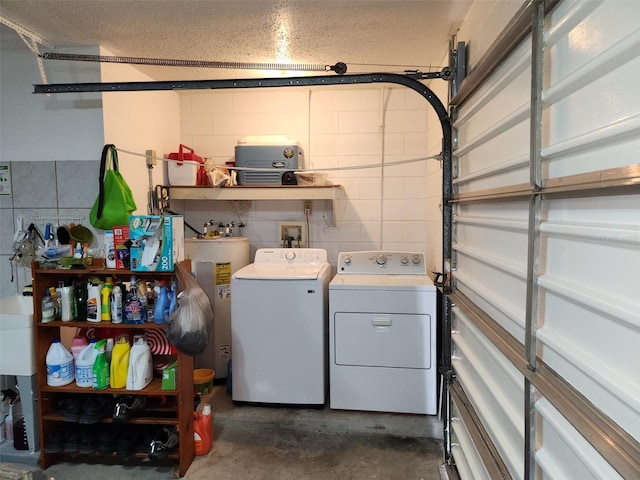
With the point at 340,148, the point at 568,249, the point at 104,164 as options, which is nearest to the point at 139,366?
the point at 104,164

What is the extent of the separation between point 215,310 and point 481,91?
238 cm

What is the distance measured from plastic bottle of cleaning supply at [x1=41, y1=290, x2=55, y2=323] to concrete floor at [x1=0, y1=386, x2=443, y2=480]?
29.3 inches

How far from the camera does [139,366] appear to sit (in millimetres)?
2123

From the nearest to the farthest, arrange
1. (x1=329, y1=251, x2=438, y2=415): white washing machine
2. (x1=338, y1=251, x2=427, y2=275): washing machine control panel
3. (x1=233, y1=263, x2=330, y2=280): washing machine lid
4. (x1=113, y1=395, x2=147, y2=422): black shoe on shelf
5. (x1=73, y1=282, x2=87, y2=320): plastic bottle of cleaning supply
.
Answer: (x1=113, y1=395, x2=147, y2=422): black shoe on shelf, (x1=73, y1=282, x2=87, y2=320): plastic bottle of cleaning supply, (x1=329, y1=251, x2=438, y2=415): white washing machine, (x1=233, y1=263, x2=330, y2=280): washing machine lid, (x1=338, y1=251, x2=427, y2=275): washing machine control panel

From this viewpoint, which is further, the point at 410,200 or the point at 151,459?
the point at 410,200

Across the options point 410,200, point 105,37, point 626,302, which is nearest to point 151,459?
point 626,302

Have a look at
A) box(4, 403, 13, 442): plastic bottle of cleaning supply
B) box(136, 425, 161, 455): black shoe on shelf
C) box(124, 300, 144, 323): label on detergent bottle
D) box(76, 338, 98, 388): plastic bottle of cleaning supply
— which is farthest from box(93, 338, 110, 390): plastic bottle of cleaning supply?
box(4, 403, 13, 442): plastic bottle of cleaning supply

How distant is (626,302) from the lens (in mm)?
802

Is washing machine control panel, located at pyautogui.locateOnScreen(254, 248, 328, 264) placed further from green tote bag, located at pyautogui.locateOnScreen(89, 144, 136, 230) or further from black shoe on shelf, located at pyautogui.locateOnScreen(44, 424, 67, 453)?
black shoe on shelf, located at pyautogui.locateOnScreen(44, 424, 67, 453)

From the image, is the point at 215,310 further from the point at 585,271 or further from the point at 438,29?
the point at 585,271

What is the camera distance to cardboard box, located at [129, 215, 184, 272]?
210 cm

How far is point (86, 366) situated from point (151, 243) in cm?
75

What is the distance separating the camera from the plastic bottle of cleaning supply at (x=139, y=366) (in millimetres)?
2115

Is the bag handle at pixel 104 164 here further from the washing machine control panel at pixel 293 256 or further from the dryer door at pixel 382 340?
the dryer door at pixel 382 340
